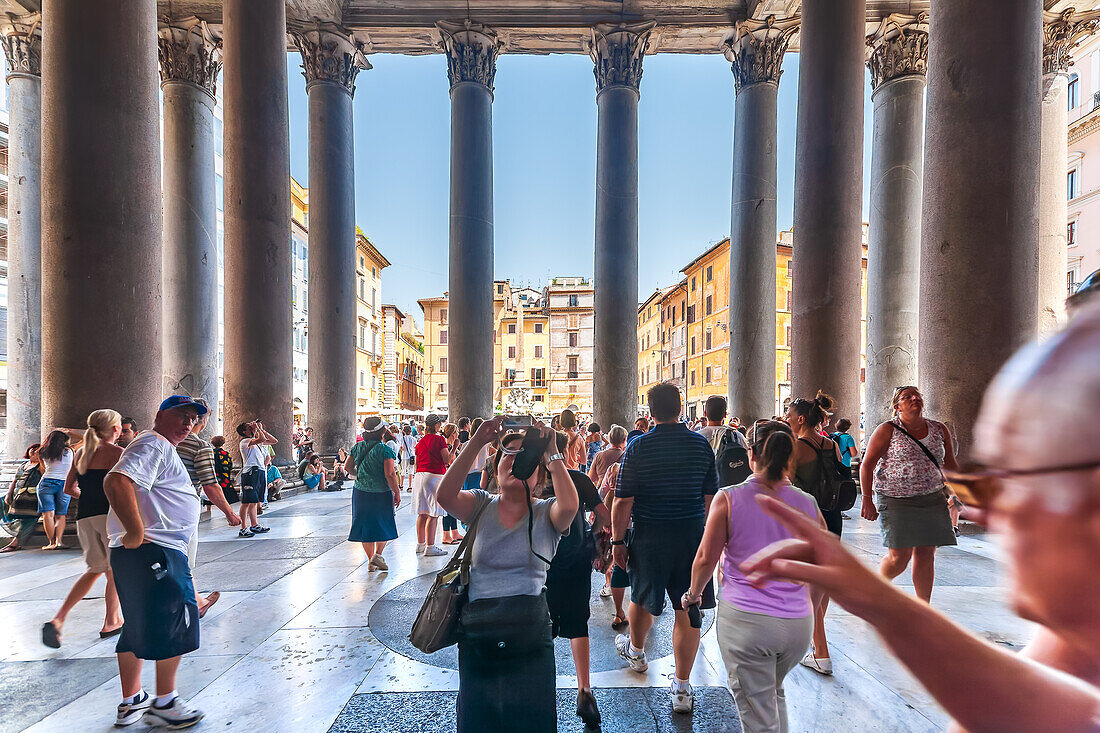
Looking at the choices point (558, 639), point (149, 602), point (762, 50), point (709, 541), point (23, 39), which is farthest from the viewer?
point (762, 50)

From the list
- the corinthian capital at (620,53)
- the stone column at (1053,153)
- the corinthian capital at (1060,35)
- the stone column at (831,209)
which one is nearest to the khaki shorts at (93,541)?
the stone column at (831,209)

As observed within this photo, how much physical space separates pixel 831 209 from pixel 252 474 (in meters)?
10.1

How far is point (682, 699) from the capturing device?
3.50 meters

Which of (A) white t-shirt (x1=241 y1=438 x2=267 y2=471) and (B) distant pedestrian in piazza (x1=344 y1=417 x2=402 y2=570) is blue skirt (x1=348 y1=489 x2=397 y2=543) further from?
(A) white t-shirt (x1=241 y1=438 x2=267 y2=471)

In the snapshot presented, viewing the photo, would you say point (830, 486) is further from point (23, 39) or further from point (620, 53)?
point (23, 39)

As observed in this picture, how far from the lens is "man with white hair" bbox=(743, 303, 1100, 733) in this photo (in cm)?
82

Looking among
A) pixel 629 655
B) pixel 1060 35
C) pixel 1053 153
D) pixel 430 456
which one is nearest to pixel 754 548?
pixel 629 655

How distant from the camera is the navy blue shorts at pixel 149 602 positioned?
3.25 metres

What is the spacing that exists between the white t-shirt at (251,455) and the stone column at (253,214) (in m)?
1.29

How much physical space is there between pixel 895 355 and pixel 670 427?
13.0 m

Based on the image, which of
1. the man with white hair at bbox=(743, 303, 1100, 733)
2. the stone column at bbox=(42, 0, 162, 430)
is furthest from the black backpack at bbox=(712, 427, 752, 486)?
the stone column at bbox=(42, 0, 162, 430)

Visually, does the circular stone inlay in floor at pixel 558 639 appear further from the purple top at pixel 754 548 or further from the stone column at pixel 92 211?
the stone column at pixel 92 211

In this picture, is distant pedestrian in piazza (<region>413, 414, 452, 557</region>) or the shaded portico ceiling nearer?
distant pedestrian in piazza (<region>413, 414, 452, 557</region>)

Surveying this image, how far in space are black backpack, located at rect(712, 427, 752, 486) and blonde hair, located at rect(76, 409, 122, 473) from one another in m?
4.74
